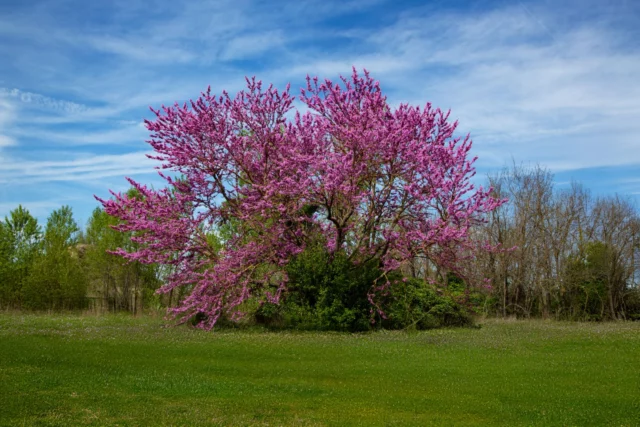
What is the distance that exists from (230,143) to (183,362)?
14803 millimetres

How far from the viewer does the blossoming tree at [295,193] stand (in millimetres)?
27203

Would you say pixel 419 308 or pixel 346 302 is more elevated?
pixel 346 302

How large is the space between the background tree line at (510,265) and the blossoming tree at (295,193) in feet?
30.8

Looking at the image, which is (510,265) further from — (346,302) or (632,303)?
(346,302)

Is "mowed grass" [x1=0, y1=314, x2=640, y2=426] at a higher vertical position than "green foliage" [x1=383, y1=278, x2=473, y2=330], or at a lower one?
lower

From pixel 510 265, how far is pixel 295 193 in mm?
A: 21449

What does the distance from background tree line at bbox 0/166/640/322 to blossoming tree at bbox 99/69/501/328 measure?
30.8 ft

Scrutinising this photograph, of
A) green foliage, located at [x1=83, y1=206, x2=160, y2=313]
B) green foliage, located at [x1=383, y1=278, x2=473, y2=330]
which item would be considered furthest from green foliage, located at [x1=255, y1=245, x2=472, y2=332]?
green foliage, located at [x1=83, y1=206, x2=160, y2=313]

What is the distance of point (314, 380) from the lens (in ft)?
45.6

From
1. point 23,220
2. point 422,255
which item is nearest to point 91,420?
point 422,255

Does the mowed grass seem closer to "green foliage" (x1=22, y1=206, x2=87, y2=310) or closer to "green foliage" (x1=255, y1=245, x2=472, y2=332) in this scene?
"green foliage" (x1=255, y1=245, x2=472, y2=332)

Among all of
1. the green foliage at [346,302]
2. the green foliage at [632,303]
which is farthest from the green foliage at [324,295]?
the green foliage at [632,303]

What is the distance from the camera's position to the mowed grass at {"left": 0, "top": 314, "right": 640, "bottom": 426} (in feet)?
34.2

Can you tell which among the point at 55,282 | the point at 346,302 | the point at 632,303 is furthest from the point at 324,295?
the point at 632,303
